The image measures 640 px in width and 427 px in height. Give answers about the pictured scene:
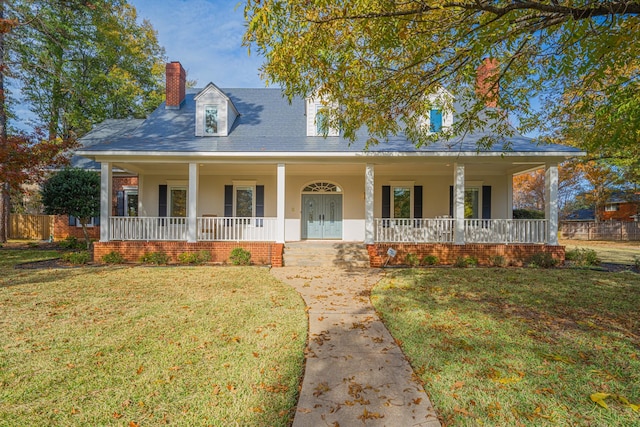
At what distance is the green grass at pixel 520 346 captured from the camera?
2.64 meters

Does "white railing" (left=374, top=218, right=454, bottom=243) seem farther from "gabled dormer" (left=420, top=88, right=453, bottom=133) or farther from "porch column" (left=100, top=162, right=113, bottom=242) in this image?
"porch column" (left=100, top=162, right=113, bottom=242)

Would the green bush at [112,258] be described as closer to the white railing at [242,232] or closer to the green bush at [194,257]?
the green bush at [194,257]

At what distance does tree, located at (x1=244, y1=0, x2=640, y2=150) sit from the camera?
4.02 metres

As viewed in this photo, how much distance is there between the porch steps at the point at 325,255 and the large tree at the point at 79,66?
13.2 metres

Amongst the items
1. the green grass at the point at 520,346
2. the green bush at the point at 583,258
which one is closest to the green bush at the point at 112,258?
the green grass at the point at 520,346

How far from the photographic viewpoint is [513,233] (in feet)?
35.0

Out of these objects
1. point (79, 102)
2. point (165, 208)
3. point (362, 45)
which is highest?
point (79, 102)

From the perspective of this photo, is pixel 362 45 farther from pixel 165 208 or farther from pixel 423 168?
pixel 165 208

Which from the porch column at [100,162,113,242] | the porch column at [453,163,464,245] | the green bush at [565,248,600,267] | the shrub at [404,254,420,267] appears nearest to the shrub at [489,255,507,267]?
the porch column at [453,163,464,245]

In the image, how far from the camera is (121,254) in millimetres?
10336

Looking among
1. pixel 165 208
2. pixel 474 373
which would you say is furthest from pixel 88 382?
pixel 165 208

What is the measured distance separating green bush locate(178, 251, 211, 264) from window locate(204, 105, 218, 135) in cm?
482

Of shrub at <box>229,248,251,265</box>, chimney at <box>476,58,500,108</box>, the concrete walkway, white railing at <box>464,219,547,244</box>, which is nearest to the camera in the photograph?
the concrete walkway

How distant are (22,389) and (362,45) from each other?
6.36m
